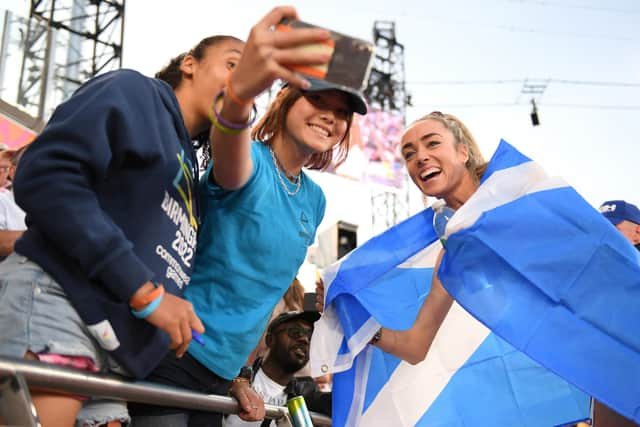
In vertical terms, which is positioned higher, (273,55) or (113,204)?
(273,55)

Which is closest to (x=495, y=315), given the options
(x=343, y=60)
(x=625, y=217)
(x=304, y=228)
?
(x=304, y=228)

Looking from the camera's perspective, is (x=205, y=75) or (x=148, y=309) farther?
(x=205, y=75)

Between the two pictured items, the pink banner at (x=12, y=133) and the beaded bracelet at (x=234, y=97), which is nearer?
the beaded bracelet at (x=234, y=97)

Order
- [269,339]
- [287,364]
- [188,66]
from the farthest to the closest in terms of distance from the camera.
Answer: [269,339], [287,364], [188,66]

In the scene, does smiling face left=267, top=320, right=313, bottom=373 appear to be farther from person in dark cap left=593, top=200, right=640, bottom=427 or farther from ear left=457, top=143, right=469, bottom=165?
person in dark cap left=593, top=200, right=640, bottom=427

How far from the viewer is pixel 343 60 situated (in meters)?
1.25

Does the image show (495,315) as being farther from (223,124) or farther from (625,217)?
(625,217)

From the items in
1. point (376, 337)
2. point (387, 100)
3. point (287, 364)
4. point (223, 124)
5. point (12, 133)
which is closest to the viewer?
point (223, 124)

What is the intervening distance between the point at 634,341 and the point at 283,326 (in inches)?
88.7

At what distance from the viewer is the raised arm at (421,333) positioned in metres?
2.73

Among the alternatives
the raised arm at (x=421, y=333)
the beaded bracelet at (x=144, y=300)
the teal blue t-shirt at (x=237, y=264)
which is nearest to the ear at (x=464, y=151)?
the raised arm at (x=421, y=333)

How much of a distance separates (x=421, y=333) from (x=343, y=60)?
1711mm

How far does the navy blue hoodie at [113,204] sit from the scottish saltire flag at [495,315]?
108cm

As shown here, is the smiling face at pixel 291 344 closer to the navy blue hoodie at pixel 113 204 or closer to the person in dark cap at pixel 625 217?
the person in dark cap at pixel 625 217
